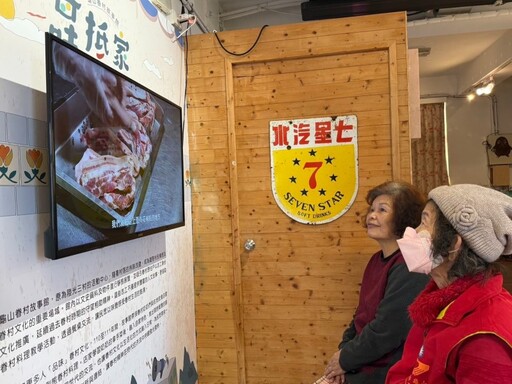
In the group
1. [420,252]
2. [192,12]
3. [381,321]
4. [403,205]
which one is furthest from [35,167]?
[192,12]

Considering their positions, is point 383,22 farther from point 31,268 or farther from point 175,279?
point 31,268

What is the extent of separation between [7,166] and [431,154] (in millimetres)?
6176

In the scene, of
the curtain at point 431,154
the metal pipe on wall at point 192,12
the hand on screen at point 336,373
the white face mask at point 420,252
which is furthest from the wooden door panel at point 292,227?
the curtain at point 431,154

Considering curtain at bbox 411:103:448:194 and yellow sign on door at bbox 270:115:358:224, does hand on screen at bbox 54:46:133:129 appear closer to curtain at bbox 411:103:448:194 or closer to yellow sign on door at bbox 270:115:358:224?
yellow sign on door at bbox 270:115:358:224

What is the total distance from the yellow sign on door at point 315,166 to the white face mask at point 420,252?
1423 millimetres

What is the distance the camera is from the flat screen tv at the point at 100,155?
125 cm

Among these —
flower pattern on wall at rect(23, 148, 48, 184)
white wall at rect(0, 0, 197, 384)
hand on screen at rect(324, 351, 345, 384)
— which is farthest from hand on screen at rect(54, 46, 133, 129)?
hand on screen at rect(324, 351, 345, 384)

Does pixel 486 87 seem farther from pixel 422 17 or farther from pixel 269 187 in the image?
pixel 269 187

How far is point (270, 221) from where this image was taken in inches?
109

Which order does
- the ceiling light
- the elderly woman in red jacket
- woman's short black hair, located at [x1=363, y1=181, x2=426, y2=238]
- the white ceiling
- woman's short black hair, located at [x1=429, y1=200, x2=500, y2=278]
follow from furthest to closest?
the ceiling light → the white ceiling → woman's short black hair, located at [x1=363, y1=181, x2=426, y2=238] → woman's short black hair, located at [x1=429, y1=200, x2=500, y2=278] → the elderly woman in red jacket

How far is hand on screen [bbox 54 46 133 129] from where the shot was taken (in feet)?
4.25

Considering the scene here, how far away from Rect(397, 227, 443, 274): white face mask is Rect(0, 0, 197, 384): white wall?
1.16 meters

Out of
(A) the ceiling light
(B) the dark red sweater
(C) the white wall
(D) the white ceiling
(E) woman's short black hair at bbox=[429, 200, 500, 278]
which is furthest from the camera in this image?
(A) the ceiling light

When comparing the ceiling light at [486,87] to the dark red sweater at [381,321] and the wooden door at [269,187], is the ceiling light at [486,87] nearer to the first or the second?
the wooden door at [269,187]
